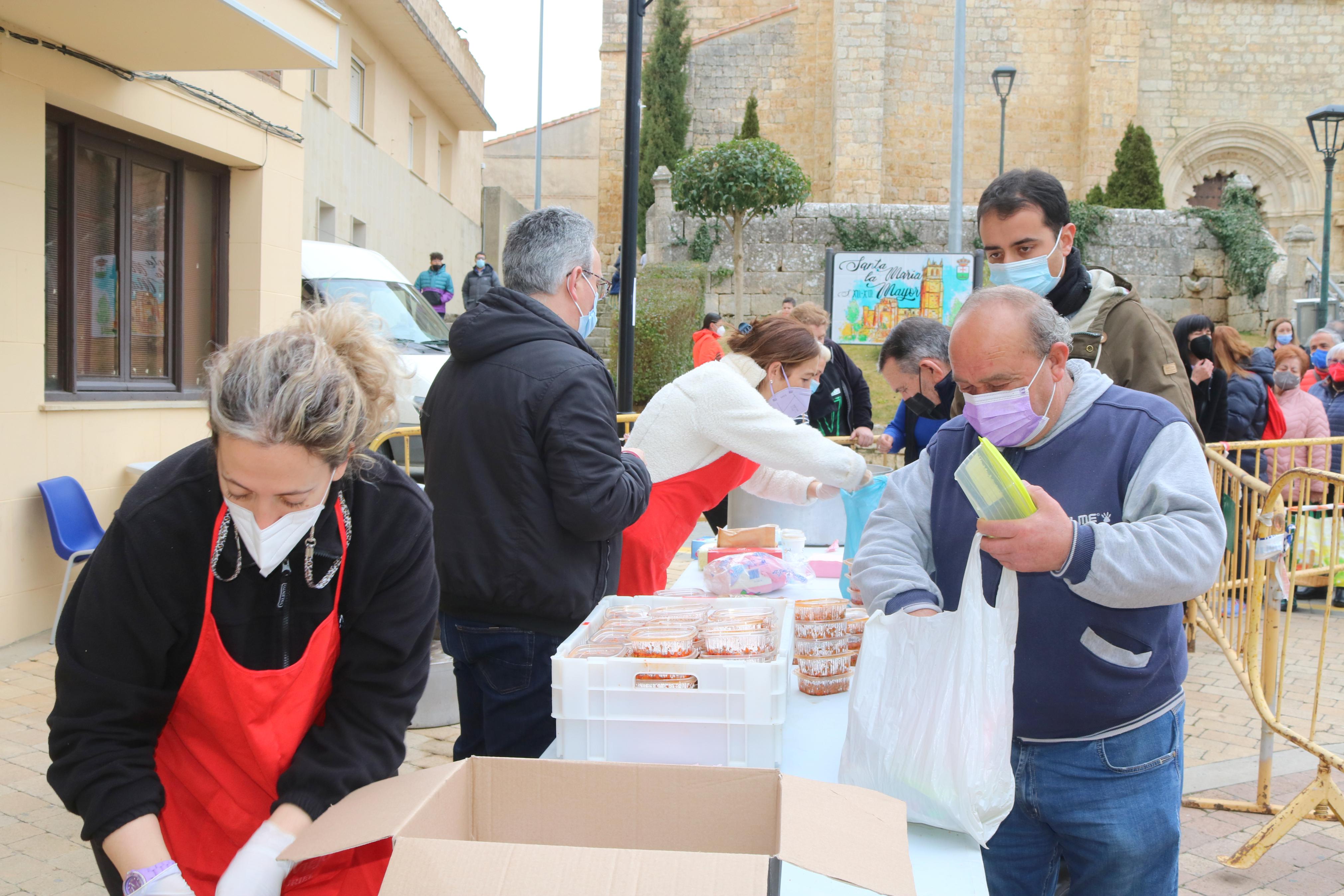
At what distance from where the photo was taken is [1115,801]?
2021 mm

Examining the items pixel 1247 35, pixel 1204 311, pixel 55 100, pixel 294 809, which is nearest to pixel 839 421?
pixel 55 100

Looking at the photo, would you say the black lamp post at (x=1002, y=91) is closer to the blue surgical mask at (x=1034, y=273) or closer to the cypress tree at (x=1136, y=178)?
the cypress tree at (x=1136, y=178)

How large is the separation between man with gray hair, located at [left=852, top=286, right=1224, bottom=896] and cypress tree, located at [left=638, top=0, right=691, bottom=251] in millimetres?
23887

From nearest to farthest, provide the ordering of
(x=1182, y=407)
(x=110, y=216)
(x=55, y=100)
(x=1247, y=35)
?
(x=1182, y=407) < (x=55, y=100) < (x=110, y=216) < (x=1247, y=35)

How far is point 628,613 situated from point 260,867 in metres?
1.02

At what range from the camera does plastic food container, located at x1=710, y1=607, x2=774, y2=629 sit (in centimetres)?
229

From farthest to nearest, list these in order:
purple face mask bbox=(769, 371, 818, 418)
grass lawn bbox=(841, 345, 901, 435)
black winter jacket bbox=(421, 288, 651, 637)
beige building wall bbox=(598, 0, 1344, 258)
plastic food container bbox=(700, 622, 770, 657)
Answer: beige building wall bbox=(598, 0, 1344, 258) < grass lawn bbox=(841, 345, 901, 435) < purple face mask bbox=(769, 371, 818, 418) < black winter jacket bbox=(421, 288, 651, 637) < plastic food container bbox=(700, 622, 770, 657)

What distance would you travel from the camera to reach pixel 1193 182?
2766cm

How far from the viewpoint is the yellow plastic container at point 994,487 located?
181 cm

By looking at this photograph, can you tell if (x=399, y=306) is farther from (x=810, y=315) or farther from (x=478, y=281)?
(x=810, y=315)

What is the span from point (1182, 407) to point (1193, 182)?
29025 millimetres

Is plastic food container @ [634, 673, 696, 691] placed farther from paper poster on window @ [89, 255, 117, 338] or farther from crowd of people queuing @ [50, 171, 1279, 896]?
paper poster on window @ [89, 255, 117, 338]

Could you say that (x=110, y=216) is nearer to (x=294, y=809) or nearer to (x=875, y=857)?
(x=294, y=809)

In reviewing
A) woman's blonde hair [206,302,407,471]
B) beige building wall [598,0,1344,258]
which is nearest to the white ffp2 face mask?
woman's blonde hair [206,302,407,471]
